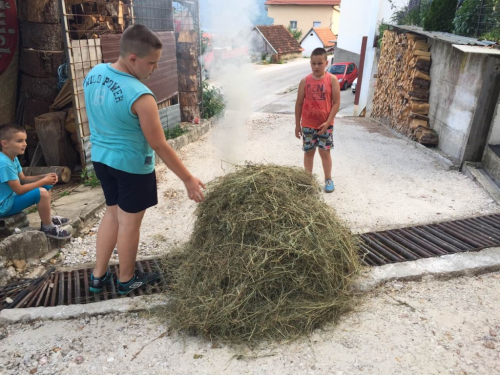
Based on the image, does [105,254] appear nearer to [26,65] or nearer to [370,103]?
[26,65]

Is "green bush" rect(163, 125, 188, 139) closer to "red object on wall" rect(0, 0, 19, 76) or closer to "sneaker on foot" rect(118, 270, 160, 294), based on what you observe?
"red object on wall" rect(0, 0, 19, 76)

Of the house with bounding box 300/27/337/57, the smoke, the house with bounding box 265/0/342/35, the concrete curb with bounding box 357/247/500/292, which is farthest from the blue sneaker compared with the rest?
the house with bounding box 265/0/342/35

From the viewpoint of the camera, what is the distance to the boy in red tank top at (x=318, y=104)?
459 centimetres

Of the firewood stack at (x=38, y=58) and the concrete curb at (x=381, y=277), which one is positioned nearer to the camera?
the concrete curb at (x=381, y=277)

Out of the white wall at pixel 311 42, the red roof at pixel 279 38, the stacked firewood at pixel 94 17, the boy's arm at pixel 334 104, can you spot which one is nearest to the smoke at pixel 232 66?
the boy's arm at pixel 334 104

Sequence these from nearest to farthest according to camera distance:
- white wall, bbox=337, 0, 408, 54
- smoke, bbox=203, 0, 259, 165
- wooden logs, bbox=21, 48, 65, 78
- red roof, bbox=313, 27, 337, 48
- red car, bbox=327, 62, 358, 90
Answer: wooden logs, bbox=21, 48, 65, 78
smoke, bbox=203, 0, 259, 165
white wall, bbox=337, 0, 408, 54
red car, bbox=327, 62, 358, 90
red roof, bbox=313, 27, 337, 48

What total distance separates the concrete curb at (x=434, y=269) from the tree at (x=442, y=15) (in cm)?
650

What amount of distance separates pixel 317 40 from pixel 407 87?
22.3 metres

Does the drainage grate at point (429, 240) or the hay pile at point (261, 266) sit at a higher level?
the hay pile at point (261, 266)

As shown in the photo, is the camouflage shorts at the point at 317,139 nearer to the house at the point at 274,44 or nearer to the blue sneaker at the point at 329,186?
the blue sneaker at the point at 329,186

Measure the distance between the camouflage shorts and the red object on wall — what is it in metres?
4.05

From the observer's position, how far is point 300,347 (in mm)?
2422

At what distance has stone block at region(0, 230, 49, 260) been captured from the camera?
10.6 feet

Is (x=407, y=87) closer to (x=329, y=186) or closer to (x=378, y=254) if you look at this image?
(x=329, y=186)
